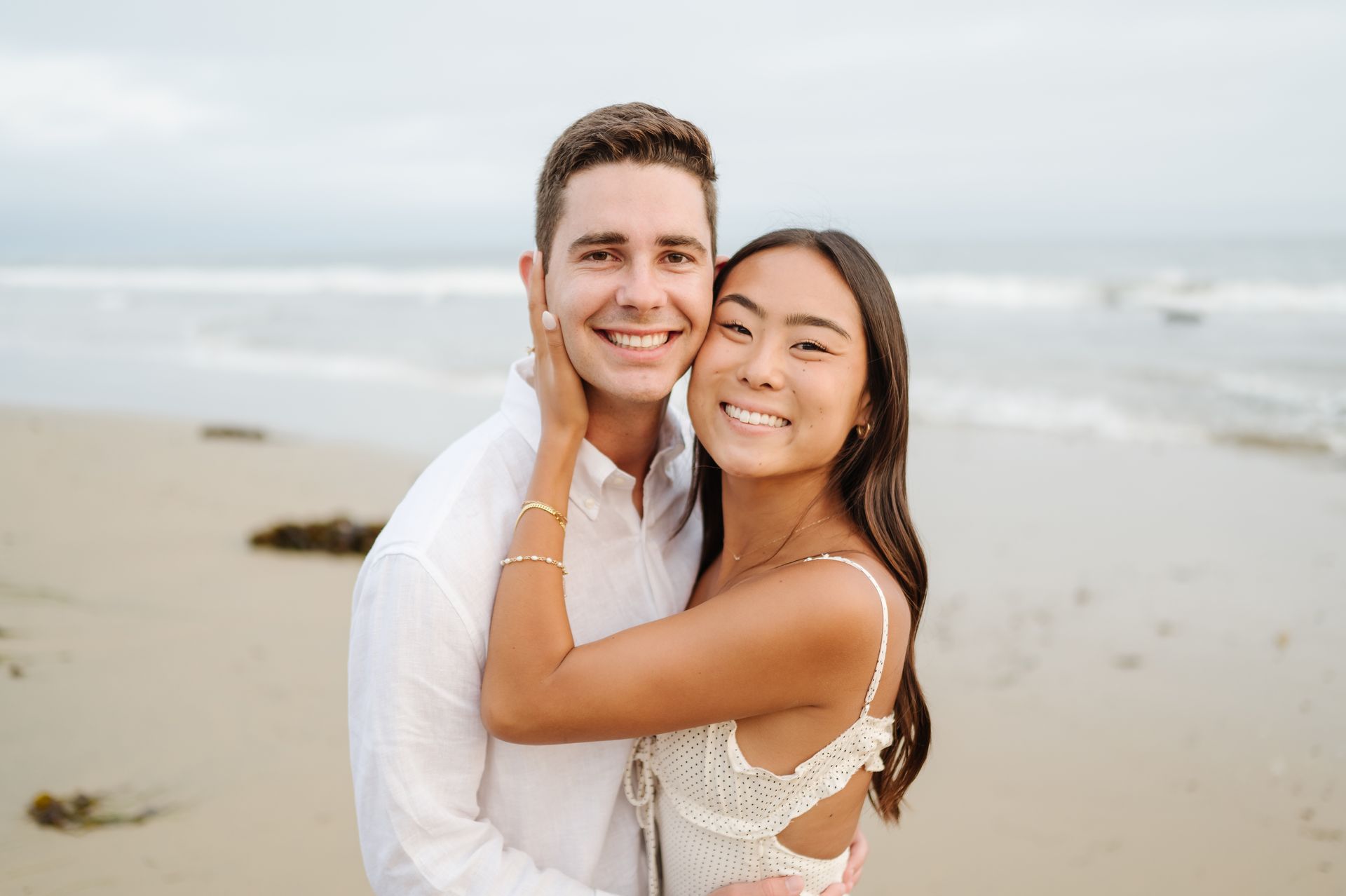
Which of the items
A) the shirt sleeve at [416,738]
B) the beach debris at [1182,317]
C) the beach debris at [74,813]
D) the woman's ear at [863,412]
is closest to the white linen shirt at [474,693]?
the shirt sleeve at [416,738]

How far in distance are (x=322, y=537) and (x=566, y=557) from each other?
219 inches

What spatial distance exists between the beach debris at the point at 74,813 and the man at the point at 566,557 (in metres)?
2.79

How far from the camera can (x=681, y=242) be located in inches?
109

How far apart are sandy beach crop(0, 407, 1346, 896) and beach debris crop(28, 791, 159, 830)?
0.23 feet

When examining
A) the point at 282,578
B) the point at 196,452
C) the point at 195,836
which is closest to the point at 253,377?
the point at 196,452

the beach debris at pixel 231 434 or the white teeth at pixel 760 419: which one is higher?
the white teeth at pixel 760 419

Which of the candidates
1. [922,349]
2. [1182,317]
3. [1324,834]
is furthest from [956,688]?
[1182,317]

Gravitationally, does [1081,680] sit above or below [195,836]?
below

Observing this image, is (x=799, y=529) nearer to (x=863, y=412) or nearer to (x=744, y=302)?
(x=863, y=412)

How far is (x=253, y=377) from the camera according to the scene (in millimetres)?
17016

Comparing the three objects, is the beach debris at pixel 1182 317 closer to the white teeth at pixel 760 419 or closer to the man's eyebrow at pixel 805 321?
the man's eyebrow at pixel 805 321

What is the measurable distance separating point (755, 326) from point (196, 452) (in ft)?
31.9

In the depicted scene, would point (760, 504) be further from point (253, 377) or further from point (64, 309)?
point (64, 309)

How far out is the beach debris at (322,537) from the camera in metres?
7.57
